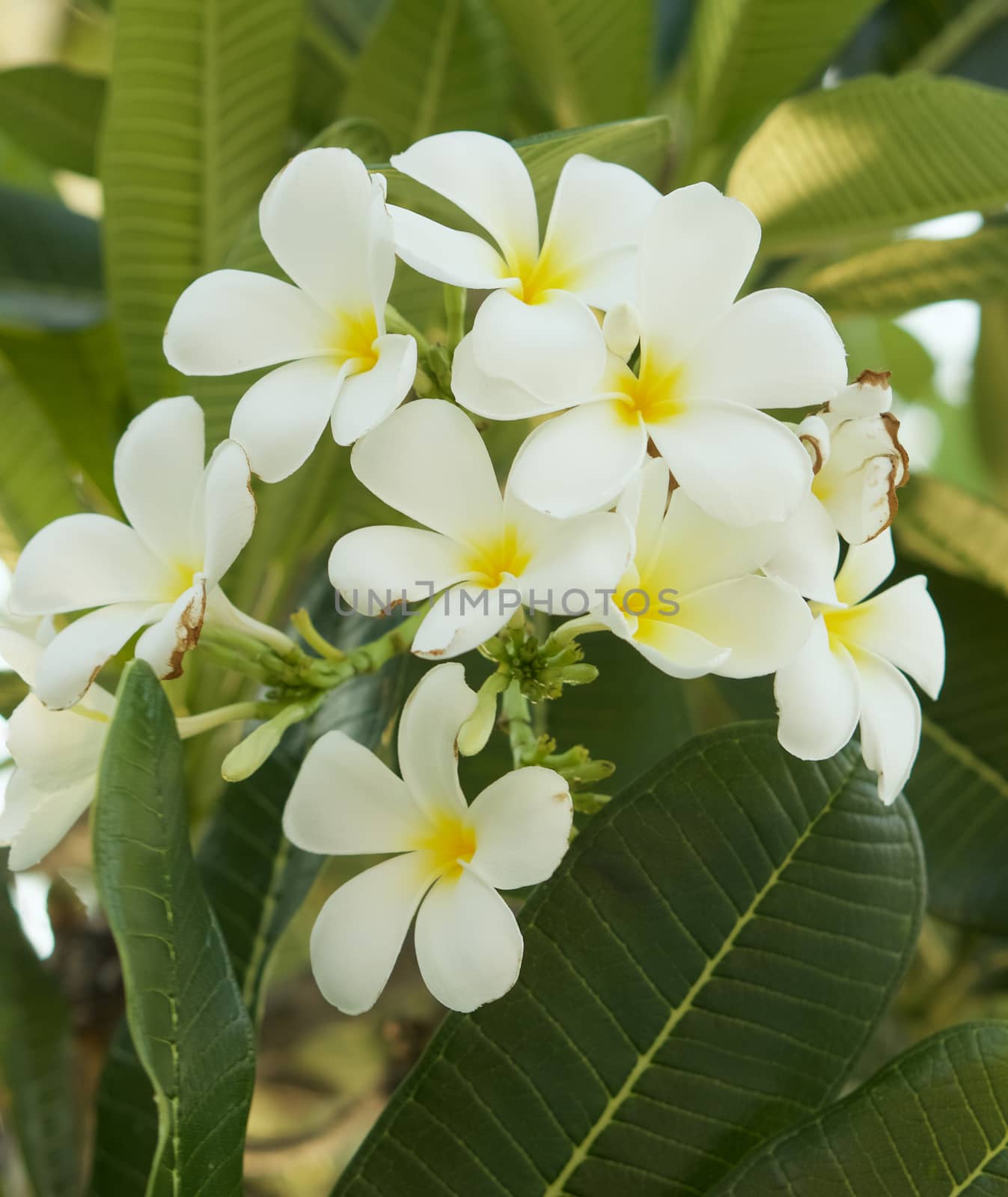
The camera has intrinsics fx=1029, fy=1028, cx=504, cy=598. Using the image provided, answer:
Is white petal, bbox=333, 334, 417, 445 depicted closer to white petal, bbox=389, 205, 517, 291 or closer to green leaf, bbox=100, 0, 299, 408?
white petal, bbox=389, 205, 517, 291

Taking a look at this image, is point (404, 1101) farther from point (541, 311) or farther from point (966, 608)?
point (966, 608)

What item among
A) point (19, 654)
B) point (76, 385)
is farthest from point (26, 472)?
point (19, 654)

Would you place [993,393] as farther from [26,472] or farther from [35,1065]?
[35,1065]

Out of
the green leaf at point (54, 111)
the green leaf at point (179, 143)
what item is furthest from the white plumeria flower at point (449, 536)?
the green leaf at point (54, 111)

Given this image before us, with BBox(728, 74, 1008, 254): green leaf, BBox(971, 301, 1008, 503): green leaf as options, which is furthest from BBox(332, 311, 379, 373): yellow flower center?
BBox(971, 301, 1008, 503): green leaf

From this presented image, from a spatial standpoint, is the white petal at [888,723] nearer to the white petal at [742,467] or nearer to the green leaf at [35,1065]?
the white petal at [742,467]

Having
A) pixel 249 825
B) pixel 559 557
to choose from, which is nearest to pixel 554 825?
pixel 559 557

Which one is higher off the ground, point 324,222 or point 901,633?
point 324,222
